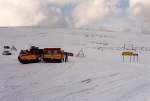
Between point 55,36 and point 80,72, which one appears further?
point 55,36

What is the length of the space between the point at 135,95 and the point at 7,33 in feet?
337

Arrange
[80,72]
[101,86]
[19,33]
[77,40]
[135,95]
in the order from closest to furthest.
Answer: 1. [135,95]
2. [101,86]
3. [80,72]
4. [77,40]
5. [19,33]

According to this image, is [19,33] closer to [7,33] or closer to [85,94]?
[7,33]

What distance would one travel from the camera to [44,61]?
3434 centimetres

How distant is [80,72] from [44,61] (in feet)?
34.5

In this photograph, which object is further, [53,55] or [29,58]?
[53,55]

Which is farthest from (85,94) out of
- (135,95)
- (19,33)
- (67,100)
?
(19,33)

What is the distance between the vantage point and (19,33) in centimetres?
11388

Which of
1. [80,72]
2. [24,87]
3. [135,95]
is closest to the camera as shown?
[135,95]

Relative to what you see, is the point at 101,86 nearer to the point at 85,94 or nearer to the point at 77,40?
the point at 85,94

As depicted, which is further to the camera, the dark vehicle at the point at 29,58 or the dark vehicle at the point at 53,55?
the dark vehicle at the point at 53,55

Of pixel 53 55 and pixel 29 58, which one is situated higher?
pixel 53 55

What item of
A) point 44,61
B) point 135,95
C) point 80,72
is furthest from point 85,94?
point 44,61

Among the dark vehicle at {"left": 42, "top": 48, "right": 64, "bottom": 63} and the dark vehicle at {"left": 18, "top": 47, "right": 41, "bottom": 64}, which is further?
the dark vehicle at {"left": 42, "top": 48, "right": 64, "bottom": 63}
